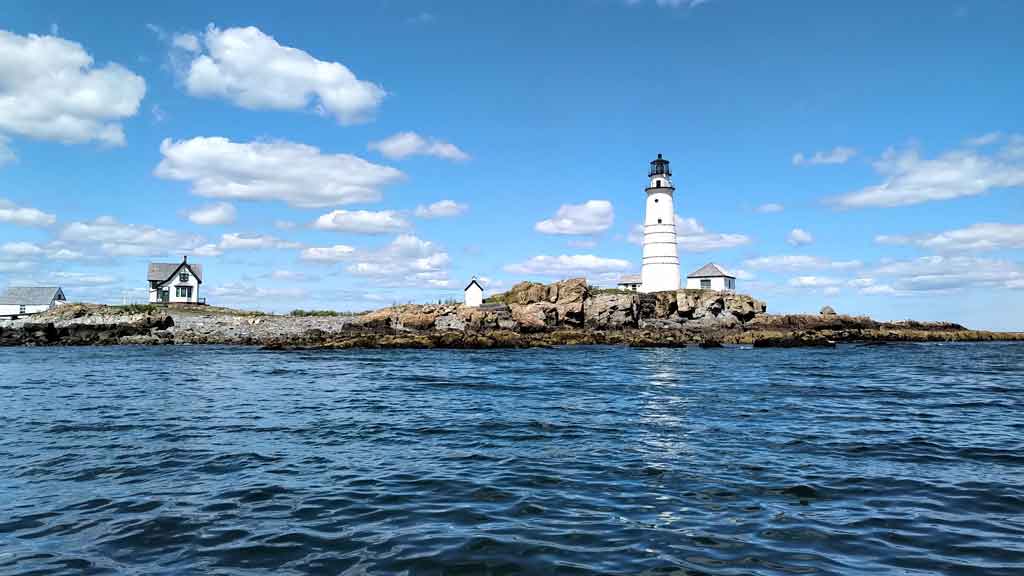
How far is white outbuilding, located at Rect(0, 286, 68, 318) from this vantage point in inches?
3590

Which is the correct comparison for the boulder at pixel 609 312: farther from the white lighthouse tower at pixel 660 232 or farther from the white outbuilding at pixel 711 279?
the white outbuilding at pixel 711 279

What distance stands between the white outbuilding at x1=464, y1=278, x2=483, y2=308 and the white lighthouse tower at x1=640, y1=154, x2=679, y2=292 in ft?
74.2

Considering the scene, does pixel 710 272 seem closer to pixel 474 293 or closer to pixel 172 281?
pixel 474 293

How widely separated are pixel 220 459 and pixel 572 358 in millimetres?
31258

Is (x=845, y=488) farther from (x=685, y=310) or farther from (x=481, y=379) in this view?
(x=685, y=310)

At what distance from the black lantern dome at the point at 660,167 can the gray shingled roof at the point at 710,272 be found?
15.8 metres

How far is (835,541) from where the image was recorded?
7699 millimetres

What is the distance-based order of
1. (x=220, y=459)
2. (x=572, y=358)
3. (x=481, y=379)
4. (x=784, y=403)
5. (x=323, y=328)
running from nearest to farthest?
(x=220, y=459), (x=784, y=403), (x=481, y=379), (x=572, y=358), (x=323, y=328)

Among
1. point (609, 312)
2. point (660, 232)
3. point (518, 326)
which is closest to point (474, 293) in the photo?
point (518, 326)

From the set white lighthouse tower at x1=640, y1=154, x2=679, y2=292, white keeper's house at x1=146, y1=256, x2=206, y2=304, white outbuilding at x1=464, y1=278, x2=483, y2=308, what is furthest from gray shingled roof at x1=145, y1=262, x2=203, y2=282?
white lighthouse tower at x1=640, y1=154, x2=679, y2=292

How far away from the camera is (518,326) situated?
65.9 m

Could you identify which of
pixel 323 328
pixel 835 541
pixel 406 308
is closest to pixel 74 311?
pixel 323 328

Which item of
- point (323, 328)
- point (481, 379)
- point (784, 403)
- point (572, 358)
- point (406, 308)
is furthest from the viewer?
point (406, 308)

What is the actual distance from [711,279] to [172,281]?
7473 cm
